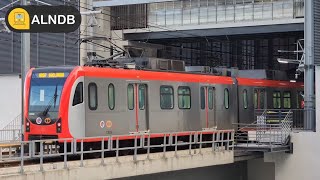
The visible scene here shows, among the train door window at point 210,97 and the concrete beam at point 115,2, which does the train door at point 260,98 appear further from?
the concrete beam at point 115,2

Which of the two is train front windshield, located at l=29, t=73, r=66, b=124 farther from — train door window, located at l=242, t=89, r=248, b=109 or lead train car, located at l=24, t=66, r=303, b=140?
train door window, located at l=242, t=89, r=248, b=109

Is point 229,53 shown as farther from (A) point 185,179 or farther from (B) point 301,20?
(A) point 185,179

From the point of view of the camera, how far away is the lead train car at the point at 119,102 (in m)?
19.3

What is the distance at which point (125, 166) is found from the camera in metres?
18.4

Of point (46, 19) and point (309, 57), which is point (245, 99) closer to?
point (309, 57)

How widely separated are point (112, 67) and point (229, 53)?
32.6 metres

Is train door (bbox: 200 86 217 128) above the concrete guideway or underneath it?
above

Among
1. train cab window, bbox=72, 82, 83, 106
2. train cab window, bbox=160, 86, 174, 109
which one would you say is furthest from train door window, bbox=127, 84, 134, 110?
train cab window, bbox=72, 82, 83, 106

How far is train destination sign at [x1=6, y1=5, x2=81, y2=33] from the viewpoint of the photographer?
19.4 meters

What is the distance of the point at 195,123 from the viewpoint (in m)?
24.9

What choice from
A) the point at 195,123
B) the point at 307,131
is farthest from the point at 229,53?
the point at 195,123

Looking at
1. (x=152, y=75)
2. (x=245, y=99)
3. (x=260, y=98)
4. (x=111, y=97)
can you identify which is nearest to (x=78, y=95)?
(x=111, y=97)

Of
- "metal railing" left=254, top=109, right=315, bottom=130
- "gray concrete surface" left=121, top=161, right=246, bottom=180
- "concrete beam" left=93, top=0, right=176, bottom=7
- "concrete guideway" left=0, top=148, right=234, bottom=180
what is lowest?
"gray concrete surface" left=121, top=161, right=246, bottom=180

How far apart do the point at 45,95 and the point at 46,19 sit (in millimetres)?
2468
